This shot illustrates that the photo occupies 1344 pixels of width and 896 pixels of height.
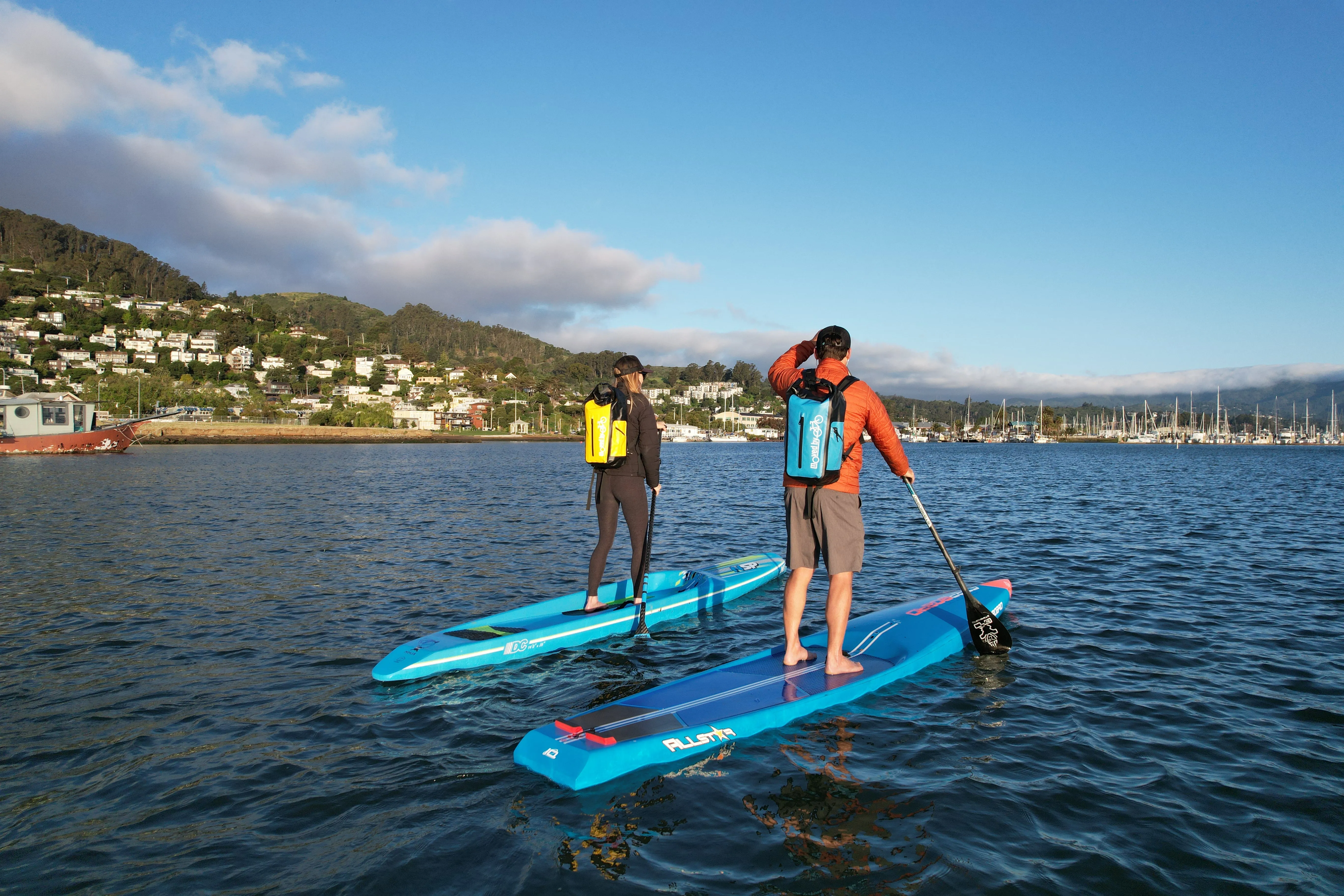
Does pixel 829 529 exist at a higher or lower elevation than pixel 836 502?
lower

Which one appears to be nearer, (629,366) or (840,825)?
(840,825)

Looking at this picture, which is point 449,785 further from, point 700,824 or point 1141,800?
point 1141,800

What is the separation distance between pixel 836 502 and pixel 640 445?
2988 millimetres

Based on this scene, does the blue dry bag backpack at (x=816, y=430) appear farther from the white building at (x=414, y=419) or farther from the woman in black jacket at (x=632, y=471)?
the white building at (x=414, y=419)

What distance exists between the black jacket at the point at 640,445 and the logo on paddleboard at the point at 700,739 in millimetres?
3371

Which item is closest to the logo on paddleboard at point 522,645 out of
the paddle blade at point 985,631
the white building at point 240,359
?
the paddle blade at point 985,631

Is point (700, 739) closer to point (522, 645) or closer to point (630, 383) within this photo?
point (522, 645)

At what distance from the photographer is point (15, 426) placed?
58.0 metres

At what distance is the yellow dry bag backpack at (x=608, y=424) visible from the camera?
8219 millimetres

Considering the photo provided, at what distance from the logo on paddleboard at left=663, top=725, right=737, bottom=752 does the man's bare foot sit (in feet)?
4.56

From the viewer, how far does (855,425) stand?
6043 millimetres

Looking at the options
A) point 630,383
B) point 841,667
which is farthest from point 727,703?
point 630,383

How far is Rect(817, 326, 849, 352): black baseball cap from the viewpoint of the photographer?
6180mm

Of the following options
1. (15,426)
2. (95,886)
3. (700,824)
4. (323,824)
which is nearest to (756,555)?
(700,824)
